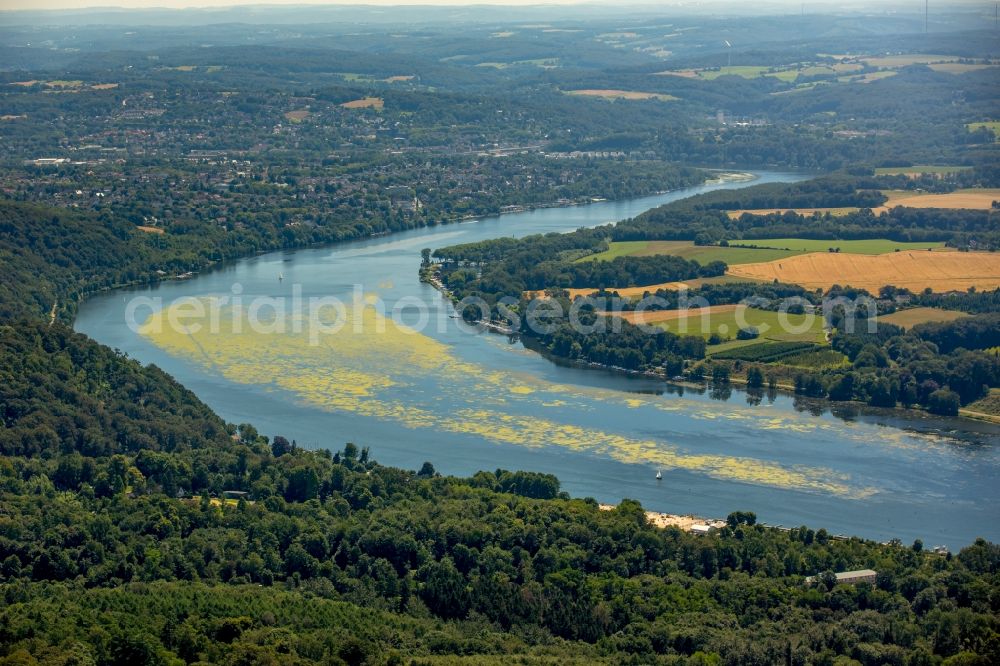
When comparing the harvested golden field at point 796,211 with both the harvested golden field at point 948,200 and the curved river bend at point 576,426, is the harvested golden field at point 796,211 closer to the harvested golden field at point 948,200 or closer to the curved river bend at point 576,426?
the harvested golden field at point 948,200

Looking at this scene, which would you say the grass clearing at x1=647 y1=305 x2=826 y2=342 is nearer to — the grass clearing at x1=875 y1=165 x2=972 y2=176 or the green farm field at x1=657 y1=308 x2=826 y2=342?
the green farm field at x1=657 y1=308 x2=826 y2=342

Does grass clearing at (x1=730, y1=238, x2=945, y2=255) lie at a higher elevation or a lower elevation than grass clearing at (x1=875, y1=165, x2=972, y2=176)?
lower

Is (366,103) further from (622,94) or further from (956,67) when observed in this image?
(956,67)

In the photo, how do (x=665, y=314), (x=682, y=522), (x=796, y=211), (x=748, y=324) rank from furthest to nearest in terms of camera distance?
(x=796, y=211) → (x=665, y=314) → (x=748, y=324) → (x=682, y=522)

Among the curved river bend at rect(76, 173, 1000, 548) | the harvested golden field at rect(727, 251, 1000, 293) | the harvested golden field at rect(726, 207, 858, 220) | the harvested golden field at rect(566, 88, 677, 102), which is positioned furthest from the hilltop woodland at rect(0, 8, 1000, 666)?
the harvested golden field at rect(566, 88, 677, 102)

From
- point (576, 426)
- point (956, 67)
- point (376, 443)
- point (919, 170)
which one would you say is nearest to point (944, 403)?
point (576, 426)

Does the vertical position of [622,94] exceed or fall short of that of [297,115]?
it exceeds it

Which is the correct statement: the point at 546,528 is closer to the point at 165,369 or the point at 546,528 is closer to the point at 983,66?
the point at 165,369

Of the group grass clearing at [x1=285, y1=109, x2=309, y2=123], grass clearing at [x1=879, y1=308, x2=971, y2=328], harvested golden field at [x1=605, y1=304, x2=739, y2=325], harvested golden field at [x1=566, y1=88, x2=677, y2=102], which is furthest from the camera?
harvested golden field at [x1=566, y1=88, x2=677, y2=102]
